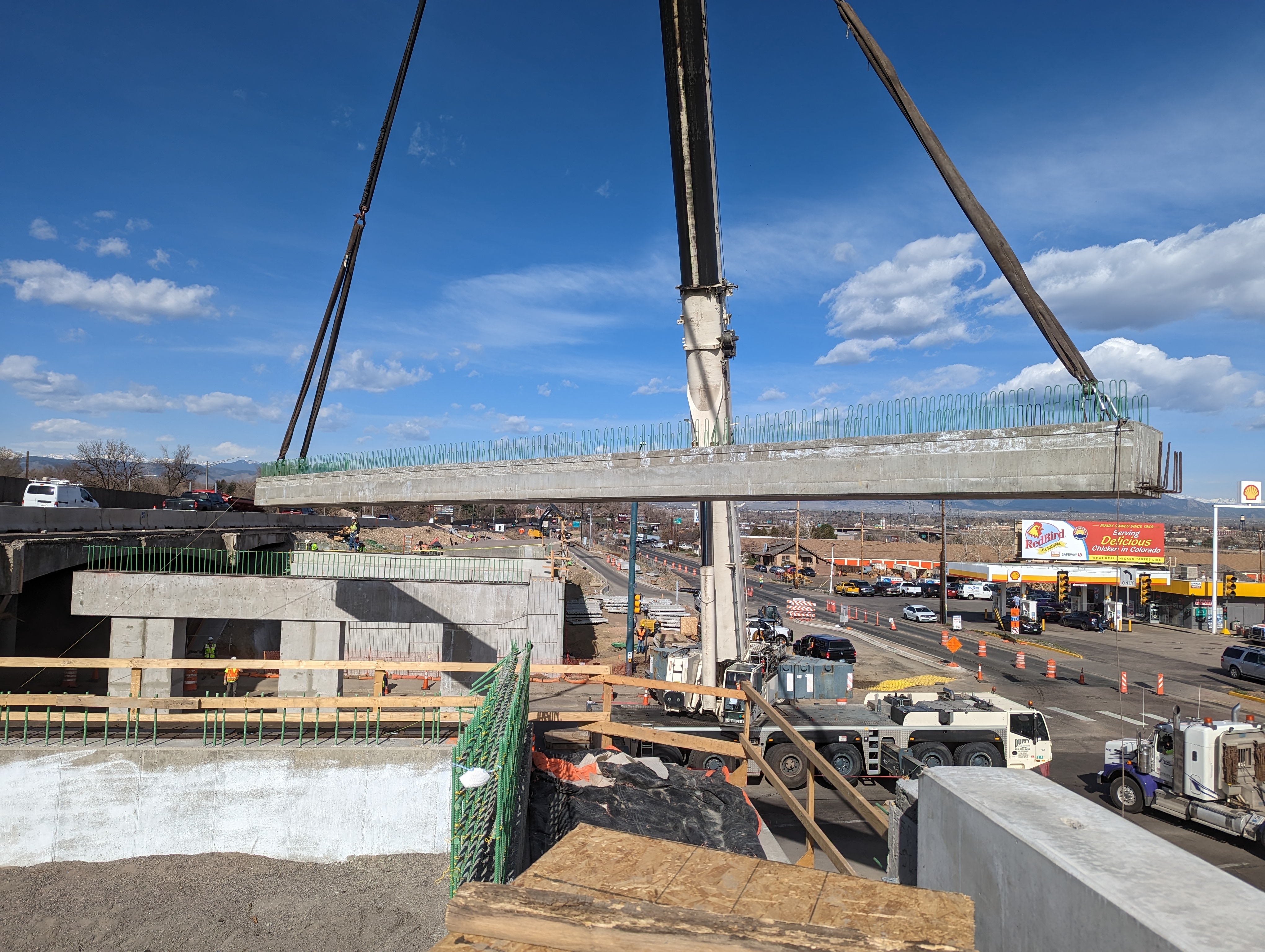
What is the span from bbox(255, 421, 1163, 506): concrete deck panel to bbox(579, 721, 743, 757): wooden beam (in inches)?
179

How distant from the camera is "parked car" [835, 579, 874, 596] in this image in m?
64.1

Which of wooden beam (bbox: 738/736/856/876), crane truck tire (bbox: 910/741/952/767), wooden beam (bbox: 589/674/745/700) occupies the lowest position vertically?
crane truck tire (bbox: 910/741/952/767)

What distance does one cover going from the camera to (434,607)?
75.5ft

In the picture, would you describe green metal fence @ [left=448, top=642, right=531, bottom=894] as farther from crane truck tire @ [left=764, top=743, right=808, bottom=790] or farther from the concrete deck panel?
crane truck tire @ [left=764, top=743, right=808, bottom=790]

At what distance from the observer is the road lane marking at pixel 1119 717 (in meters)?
22.5

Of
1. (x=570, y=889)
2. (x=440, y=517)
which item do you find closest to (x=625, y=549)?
(x=440, y=517)

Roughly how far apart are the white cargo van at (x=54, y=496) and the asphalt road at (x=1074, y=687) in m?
28.5

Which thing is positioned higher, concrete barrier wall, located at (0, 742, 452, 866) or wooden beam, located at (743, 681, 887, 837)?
wooden beam, located at (743, 681, 887, 837)

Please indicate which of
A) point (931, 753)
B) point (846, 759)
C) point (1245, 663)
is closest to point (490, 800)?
point (846, 759)

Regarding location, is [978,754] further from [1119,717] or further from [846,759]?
[1119,717]

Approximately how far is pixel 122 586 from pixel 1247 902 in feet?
79.9

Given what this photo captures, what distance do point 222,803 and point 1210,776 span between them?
16.1 meters

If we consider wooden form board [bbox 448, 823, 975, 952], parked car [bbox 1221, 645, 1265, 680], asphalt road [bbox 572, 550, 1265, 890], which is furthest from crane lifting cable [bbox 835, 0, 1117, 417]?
parked car [bbox 1221, 645, 1265, 680]

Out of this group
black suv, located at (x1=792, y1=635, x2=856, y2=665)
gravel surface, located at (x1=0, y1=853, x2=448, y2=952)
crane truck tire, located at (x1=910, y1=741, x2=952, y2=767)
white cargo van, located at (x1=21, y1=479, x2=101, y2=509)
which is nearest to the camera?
gravel surface, located at (x1=0, y1=853, x2=448, y2=952)
